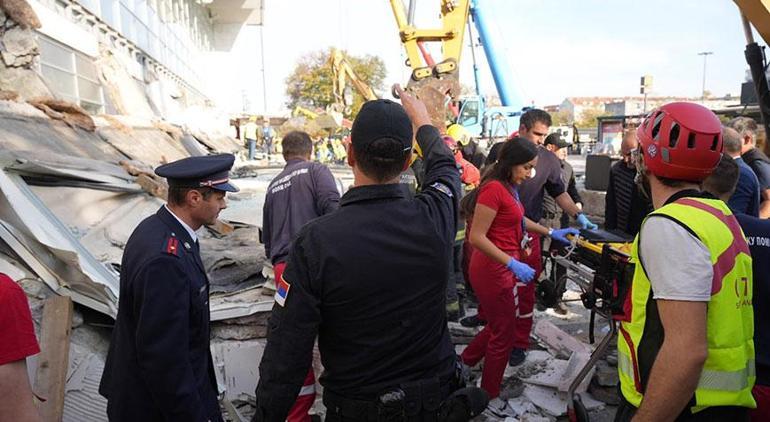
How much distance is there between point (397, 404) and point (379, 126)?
91cm

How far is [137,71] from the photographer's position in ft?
62.6

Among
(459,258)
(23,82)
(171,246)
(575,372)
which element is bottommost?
(575,372)

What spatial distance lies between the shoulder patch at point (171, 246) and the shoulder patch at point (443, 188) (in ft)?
3.42

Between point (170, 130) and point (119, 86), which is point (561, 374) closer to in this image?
point (170, 130)

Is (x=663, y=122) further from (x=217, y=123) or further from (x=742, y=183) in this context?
(x=217, y=123)

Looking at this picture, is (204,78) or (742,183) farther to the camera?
(204,78)

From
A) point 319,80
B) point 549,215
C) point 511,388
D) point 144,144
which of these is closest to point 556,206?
point 549,215

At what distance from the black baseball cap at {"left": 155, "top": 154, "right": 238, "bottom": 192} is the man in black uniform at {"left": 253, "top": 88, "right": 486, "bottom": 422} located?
32.8 inches

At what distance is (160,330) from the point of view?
1912 millimetres

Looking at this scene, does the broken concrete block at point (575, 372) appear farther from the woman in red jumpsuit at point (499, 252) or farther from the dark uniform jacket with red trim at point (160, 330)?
the dark uniform jacket with red trim at point (160, 330)

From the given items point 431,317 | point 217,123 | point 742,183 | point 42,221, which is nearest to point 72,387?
A: point 42,221

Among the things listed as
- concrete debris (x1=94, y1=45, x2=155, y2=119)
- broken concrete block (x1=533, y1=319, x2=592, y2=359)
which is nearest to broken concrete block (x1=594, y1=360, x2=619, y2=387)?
broken concrete block (x1=533, y1=319, x2=592, y2=359)

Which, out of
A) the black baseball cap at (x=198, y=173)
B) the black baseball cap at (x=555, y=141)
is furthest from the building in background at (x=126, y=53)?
the black baseball cap at (x=198, y=173)

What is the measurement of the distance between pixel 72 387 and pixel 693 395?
10.9ft
